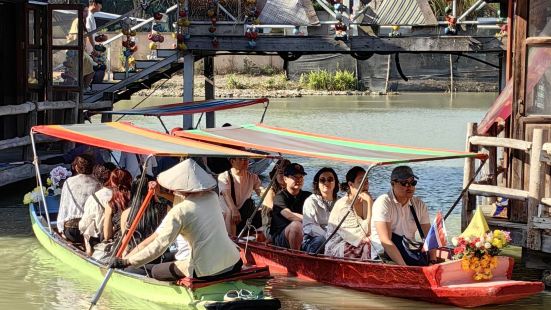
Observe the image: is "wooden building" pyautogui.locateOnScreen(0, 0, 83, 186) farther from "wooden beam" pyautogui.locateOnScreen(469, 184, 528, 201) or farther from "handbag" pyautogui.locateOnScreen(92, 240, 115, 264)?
"wooden beam" pyautogui.locateOnScreen(469, 184, 528, 201)

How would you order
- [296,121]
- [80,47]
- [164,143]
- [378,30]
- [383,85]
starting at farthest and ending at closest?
1. [383,85]
2. [296,121]
3. [378,30]
4. [80,47]
5. [164,143]

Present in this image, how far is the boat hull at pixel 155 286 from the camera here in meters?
9.08

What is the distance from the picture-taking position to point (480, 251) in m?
9.70

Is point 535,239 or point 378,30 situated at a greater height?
point 378,30

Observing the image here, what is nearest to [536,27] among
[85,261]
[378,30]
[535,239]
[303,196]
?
[535,239]

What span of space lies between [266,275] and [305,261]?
1.79 m

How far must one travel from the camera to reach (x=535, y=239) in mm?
10453

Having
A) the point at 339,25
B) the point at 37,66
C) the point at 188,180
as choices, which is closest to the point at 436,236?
the point at 188,180

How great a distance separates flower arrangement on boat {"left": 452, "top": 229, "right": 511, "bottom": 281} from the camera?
968 cm

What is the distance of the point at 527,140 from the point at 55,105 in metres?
9.09

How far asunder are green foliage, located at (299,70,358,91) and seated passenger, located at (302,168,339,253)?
28477 mm

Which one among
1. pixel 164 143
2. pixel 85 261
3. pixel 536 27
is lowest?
pixel 85 261

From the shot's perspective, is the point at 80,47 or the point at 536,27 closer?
the point at 536,27

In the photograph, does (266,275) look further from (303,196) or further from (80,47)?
(80,47)
